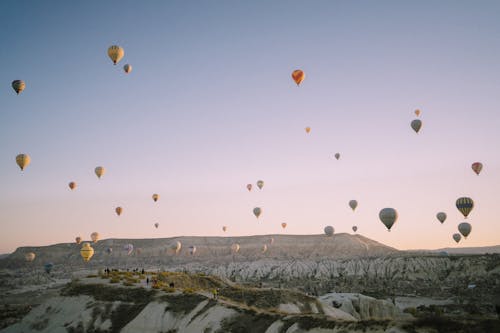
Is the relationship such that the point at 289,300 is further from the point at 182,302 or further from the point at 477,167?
the point at 477,167

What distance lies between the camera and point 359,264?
4560 inches

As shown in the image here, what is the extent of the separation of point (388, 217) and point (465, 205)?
15.0 meters

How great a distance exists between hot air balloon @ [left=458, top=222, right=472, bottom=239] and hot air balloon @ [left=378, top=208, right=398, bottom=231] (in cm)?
2056

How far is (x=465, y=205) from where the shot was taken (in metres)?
58.5

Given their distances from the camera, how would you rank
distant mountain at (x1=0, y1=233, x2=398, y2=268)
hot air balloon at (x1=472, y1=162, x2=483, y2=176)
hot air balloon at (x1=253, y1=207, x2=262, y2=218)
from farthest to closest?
distant mountain at (x1=0, y1=233, x2=398, y2=268) < hot air balloon at (x1=253, y1=207, x2=262, y2=218) < hot air balloon at (x1=472, y1=162, x2=483, y2=176)

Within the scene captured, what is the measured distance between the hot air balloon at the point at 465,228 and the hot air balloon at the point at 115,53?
63.3 metres

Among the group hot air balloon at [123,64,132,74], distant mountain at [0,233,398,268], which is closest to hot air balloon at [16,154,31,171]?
hot air balloon at [123,64,132,74]

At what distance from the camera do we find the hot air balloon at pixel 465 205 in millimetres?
58094

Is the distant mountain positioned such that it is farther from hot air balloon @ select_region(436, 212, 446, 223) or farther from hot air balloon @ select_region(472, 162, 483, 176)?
hot air balloon @ select_region(472, 162, 483, 176)

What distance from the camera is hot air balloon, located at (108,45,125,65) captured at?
54469 millimetres

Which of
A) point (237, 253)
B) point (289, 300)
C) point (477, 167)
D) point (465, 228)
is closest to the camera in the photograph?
point (289, 300)

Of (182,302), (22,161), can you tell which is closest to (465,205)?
(182,302)

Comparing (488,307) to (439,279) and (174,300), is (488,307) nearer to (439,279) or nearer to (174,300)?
(439,279)

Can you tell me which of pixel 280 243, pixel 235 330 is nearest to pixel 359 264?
pixel 280 243
